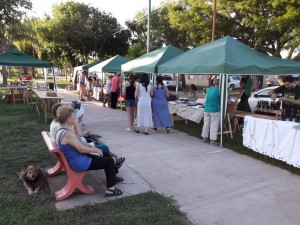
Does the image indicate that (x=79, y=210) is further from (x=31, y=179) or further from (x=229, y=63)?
(x=229, y=63)

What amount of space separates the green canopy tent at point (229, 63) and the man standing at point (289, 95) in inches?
37.5

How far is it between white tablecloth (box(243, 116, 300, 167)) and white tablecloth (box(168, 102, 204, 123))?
2500mm

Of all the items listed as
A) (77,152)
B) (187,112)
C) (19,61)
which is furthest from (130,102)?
(19,61)

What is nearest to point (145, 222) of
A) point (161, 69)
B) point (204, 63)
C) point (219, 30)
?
point (204, 63)

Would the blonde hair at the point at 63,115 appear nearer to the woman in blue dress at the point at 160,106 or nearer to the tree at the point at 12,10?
the woman in blue dress at the point at 160,106

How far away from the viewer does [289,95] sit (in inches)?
232

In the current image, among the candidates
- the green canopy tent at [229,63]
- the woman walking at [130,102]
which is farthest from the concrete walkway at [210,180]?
the green canopy tent at [229,63]

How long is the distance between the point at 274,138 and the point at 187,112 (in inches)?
152

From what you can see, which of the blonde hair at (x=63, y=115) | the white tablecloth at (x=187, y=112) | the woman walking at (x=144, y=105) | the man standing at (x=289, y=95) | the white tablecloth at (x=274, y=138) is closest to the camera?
the blonde hair at (x=63, y=115)

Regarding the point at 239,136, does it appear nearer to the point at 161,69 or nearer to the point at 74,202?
the point at 161,69

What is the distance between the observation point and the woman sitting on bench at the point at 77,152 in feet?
12.7

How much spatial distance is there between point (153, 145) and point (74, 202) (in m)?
3.33

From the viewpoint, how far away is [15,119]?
32.4 ft

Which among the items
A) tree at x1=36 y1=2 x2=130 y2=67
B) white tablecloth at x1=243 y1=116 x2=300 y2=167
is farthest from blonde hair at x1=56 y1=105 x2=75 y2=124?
tree at x1=36 y1=2 x2=130 y2=67
